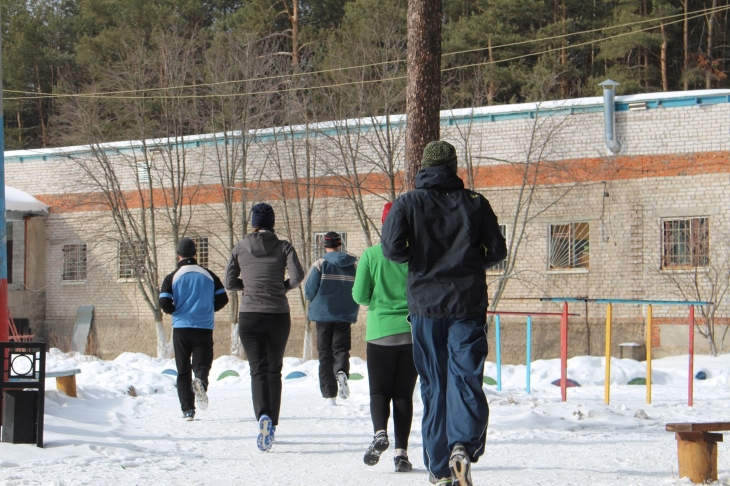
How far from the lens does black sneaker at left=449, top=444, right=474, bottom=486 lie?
17.1 feet

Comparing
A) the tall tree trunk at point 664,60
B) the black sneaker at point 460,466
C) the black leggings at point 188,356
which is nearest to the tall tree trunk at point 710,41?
the tall tree trunk at point 664,60

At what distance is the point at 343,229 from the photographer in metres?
25.8

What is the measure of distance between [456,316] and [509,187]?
1878cm

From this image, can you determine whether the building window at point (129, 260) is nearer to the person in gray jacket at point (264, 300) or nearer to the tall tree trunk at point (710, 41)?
the person in gray jacket at point (264, 300)

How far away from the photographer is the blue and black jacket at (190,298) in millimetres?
9500

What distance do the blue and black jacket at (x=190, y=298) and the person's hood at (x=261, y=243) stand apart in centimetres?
135

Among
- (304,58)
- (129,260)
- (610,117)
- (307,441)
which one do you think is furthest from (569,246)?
(307,441)

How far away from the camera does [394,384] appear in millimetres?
6832

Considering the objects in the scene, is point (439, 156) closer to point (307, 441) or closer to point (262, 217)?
point (262, 217)

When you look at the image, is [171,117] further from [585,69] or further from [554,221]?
[585,69]

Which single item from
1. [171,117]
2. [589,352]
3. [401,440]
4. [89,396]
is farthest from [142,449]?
[171,117]

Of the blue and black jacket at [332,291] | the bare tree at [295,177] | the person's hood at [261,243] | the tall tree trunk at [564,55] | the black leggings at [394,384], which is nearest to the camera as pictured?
the black leggings at [394,384]

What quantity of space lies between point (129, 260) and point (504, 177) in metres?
11.6

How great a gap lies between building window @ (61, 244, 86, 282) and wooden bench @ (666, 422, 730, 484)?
25723mm
